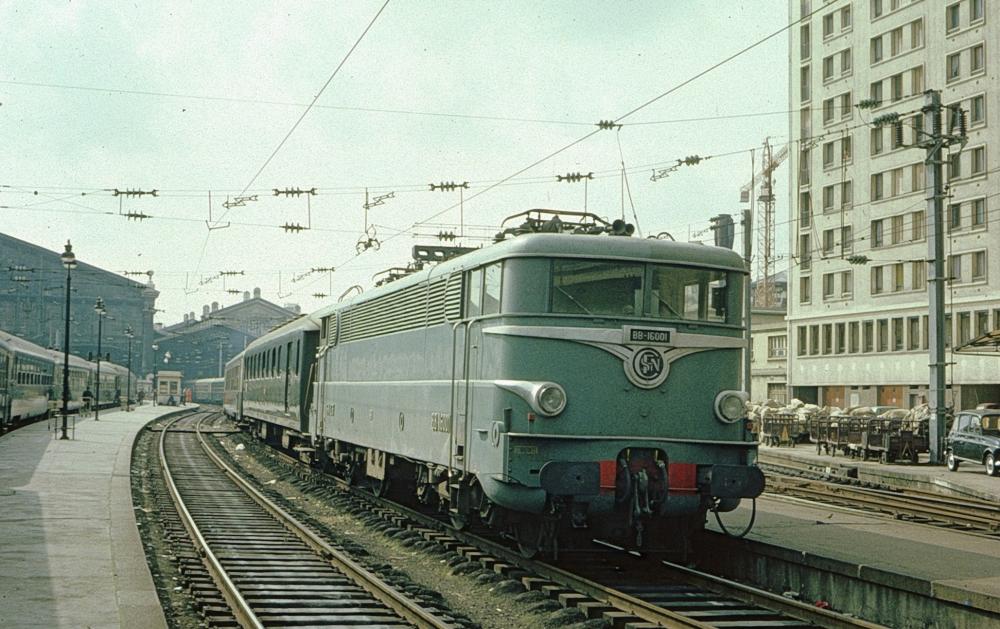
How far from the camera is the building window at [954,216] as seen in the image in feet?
174

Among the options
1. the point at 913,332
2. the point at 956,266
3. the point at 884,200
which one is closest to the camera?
the point at 956,266

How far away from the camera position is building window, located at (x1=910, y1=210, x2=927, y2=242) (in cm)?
5497

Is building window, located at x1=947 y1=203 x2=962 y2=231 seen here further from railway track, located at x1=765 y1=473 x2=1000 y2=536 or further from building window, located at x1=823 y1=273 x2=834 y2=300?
railway track, located at x1=765 y1=473 x2=1000 y2=536

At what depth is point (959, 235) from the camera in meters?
52.9

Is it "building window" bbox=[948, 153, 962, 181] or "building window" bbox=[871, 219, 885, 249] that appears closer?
"building window" bbox=[948, 153, 962, 181]

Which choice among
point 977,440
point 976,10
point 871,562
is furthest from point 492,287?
point 976,10

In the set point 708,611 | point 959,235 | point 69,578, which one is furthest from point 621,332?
point 959,235

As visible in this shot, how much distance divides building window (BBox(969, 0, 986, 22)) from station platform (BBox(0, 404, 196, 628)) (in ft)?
140

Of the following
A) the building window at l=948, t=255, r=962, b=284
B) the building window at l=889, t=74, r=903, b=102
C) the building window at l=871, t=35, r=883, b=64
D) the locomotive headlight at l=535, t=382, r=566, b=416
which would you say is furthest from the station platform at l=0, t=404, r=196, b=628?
the building window at l=871, t=35, r=883, b=64

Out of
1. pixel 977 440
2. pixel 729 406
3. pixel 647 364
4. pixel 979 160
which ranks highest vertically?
pixel 979 160

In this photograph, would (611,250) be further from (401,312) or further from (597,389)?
(401,312)

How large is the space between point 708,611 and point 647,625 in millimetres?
1107

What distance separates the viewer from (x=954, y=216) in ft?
175

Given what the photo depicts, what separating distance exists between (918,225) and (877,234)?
10.6 ft
